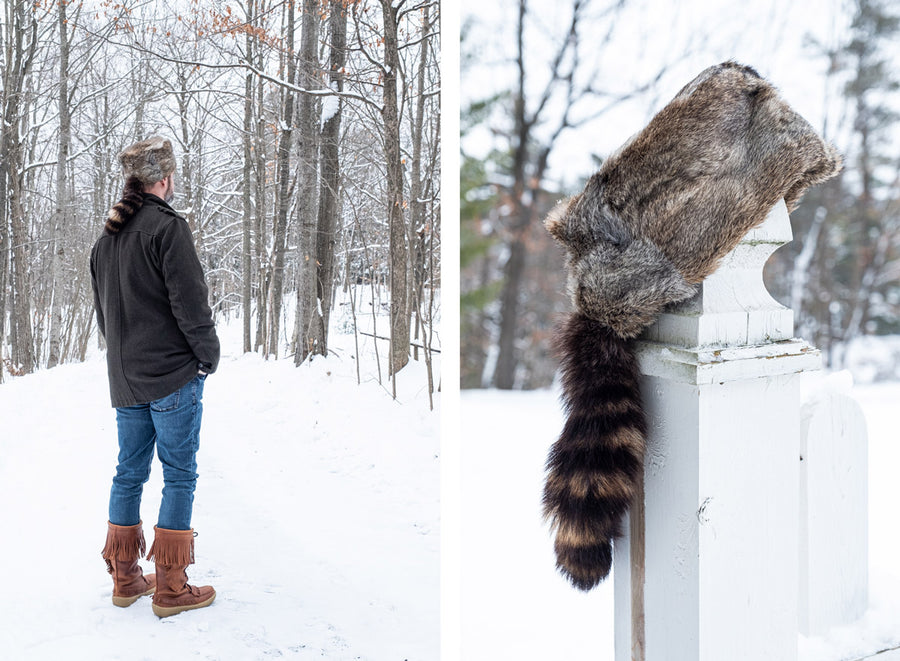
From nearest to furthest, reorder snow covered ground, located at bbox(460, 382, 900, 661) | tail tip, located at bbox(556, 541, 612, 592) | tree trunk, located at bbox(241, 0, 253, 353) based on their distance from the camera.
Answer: tail tip, located at bbox(556, 541, 612, 592) < snow covered ground, located at bbox(460, 382, 900, 661) < tree trunk, located at bbox(241, 0, 253, 353)

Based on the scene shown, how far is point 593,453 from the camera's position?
0.83m

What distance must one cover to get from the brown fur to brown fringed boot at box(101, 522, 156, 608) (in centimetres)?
116

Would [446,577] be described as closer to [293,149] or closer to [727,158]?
[293,149]

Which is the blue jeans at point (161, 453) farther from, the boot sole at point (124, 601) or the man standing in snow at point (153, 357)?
the boot sole at point (124, 601)

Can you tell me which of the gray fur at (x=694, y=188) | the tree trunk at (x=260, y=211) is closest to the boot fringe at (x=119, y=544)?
the tree trunk at (x=260, y=211)

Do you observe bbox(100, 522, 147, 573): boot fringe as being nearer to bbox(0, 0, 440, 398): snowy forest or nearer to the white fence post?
bbox(0, 0, 440, 398): snowy forest

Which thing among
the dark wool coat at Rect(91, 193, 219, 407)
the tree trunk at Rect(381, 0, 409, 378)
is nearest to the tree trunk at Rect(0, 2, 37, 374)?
the dark wool coat at Rect(91, 193, 219, 407)

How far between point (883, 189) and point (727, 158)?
16.4ft

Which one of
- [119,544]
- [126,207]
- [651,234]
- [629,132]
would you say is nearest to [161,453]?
[119,544]

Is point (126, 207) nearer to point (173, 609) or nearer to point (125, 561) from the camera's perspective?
point (125, 561)

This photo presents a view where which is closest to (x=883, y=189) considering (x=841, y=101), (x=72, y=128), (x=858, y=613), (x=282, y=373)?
(x=841, y=101)

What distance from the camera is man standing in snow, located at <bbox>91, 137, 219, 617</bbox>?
151 cm

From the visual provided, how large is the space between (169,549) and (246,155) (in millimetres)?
998

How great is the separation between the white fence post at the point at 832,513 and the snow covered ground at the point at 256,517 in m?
0.96
